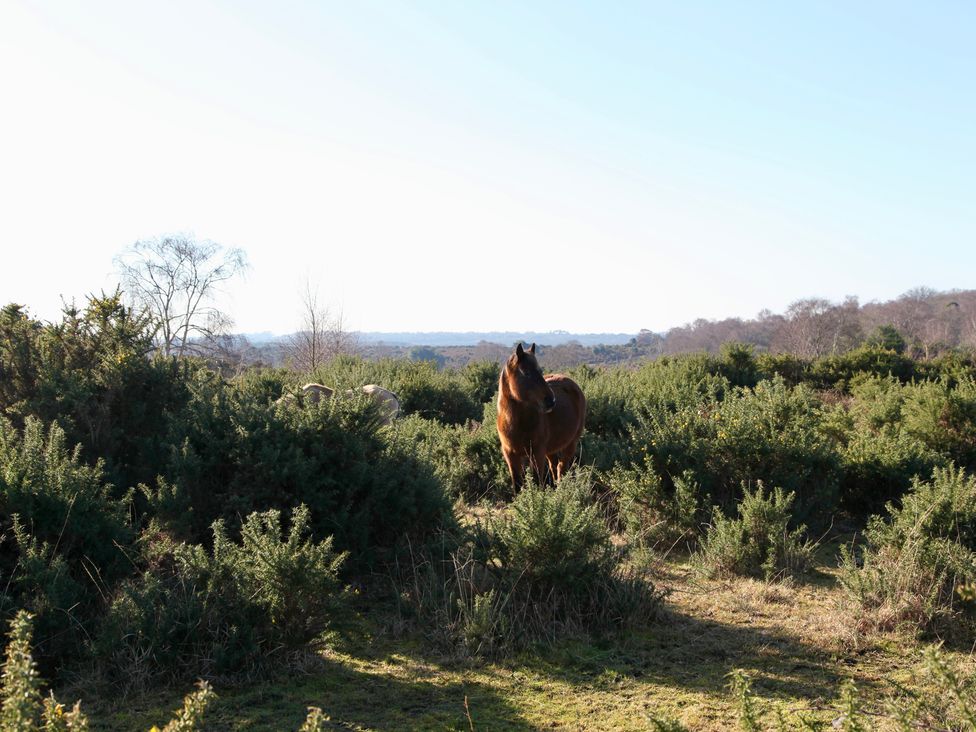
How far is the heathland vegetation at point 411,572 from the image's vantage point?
159 inches

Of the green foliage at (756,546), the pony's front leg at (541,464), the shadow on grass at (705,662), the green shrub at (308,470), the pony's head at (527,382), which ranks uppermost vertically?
the pony's head at (527,382)

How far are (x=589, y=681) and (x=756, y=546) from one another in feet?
8.72

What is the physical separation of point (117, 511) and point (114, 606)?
772 mm

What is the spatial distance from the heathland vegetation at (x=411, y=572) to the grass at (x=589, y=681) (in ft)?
0.07

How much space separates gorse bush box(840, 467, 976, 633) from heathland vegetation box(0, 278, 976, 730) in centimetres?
2

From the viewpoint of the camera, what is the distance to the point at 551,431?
30.2 feet

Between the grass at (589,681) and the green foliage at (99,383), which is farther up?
the green foliage at (99,383)

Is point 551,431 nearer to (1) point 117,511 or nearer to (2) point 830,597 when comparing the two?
(2) point 830,597

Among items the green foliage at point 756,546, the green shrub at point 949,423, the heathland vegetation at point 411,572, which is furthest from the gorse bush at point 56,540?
the green shrub at point 949,423

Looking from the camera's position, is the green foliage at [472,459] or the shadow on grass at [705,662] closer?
the shadow on grass at [705,662]

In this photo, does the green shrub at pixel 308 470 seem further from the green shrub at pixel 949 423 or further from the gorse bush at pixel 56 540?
the green shrub at pixel 949 423

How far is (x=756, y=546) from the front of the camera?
636 cm

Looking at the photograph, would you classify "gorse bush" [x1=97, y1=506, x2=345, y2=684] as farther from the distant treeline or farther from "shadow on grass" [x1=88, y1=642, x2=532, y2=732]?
the distant treeline

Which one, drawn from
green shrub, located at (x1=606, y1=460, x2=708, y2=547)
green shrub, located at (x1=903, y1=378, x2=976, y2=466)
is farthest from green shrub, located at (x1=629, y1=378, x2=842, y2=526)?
green shrub, located at (x1=903, y1=378, x2=976, y2=466)
